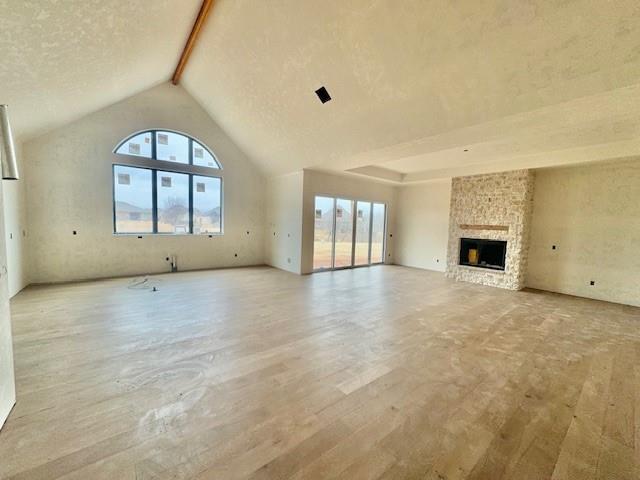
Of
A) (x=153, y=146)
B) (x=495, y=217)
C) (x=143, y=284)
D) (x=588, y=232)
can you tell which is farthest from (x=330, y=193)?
(x=588, y=232)

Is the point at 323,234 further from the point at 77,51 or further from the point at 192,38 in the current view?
the point at 77,51

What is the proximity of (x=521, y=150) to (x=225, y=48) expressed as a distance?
227 inches

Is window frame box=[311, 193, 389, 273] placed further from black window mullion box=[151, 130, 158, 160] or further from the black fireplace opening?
black window mullion box=[151, 130, 158, 160]

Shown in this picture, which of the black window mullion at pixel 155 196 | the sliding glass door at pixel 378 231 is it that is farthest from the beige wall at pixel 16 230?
the sliding glass door at pixel 378 231

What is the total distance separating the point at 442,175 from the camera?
7.60 metres

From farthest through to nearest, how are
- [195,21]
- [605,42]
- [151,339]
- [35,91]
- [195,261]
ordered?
[195,261]
[195,21]
[35,91]
[151,339]
[605,42]

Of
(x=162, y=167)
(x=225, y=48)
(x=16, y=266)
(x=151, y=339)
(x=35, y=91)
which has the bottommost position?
(x=151, y=339)

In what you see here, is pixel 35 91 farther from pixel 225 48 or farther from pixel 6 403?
pixel 6 403

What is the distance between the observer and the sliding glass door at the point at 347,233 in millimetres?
7855

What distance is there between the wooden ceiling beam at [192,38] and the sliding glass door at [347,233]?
14.2 ft

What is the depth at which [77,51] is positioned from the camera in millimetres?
3385

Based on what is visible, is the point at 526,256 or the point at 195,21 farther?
the point at 526,256

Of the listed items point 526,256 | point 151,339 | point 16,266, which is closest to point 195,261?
point 16,266

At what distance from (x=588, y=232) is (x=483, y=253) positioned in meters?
2.02
